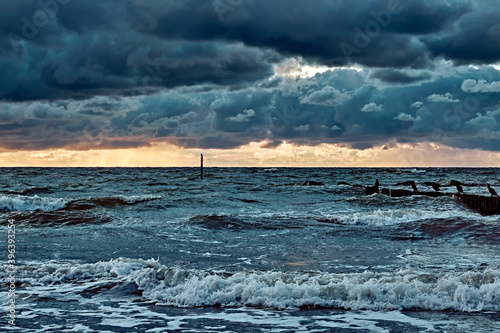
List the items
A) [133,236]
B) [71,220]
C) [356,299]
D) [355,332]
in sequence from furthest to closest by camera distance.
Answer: [71,220], [133,236], [356,299], [355,332]

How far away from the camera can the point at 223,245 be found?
14.8 metres

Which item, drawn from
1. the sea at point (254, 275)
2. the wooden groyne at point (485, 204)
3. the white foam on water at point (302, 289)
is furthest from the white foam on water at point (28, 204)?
the wooden groyne at point (485, 204)

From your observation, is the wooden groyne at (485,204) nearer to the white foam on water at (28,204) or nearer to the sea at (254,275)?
the sea at (254,275)

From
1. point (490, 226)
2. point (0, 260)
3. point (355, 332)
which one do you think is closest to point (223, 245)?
point (0, 260)

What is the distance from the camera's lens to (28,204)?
95.7 ft

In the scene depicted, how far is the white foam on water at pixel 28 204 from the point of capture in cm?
2847

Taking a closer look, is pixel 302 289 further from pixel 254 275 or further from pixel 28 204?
pixel 28 204

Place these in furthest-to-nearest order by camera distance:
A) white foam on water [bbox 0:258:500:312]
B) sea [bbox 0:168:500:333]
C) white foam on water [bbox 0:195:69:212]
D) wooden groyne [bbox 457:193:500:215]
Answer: white foam on water [bbox 0:195:69:212]
wooden groyne [bbox 457:193:500:215]
white foam on water [bbox 0:258:500:312]
sea [bbox 0:168:500:333]

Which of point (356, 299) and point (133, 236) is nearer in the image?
point (356, 299)

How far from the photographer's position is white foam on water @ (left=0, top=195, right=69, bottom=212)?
93.4 feet

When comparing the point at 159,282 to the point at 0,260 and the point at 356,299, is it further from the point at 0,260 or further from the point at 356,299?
the point at 0,260

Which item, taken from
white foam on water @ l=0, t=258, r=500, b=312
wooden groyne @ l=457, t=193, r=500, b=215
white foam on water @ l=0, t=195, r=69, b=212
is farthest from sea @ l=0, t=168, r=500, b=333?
white foam on water @ l=0, t=195, r=69, b=212

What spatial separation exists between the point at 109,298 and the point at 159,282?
106 centimetres

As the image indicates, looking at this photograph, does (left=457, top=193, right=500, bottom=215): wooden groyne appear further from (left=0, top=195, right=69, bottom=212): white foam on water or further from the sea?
(left=0, top=195, right=69, bottom=212): white foam on water
